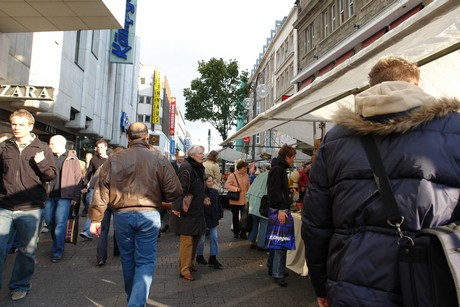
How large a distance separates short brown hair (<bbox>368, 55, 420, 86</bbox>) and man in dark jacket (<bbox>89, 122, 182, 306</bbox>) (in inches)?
90.5

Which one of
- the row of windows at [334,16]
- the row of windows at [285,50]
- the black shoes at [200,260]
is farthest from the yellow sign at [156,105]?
the black shoes at [200,260]

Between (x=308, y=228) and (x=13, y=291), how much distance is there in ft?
12.2

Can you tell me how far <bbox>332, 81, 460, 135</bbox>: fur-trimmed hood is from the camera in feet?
5.15

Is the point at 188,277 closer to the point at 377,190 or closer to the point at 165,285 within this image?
Result: the point at 165,285

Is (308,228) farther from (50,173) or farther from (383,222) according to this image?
(50,173)

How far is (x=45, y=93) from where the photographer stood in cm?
932

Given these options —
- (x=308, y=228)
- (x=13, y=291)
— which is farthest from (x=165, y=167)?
(x=13, y=291)

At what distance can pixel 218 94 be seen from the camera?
30.2m

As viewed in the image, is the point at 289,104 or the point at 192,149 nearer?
the point at 289,104

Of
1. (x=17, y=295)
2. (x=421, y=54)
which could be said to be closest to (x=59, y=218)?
(x=17, y=295)

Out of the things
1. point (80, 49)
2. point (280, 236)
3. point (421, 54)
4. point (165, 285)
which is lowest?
point (165, 285)

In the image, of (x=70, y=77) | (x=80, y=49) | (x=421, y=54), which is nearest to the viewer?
(x=421, y=54)

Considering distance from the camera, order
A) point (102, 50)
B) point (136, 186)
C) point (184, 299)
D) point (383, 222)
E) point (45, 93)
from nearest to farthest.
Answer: point (383, 222) → point (136, 186) → point (184, 299) → point (45, 93) → point (102, 50)

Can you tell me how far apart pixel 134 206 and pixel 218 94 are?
27.3 m
